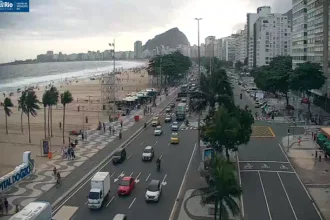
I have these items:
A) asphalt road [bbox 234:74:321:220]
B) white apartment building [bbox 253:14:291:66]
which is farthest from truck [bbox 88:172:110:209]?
white apartment building [bbox 253:14:291:66]

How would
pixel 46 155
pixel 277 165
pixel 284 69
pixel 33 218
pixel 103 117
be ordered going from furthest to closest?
pixel 284 69
pixel 103 117
pixel 46 155
pixel 277 165
pixel 33 218

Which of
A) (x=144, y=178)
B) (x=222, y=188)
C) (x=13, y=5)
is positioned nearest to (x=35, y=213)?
(x=222, y=188)

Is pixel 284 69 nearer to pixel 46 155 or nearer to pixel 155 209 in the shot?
pixel 46 155

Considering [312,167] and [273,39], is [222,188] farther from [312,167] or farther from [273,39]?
[273,39]

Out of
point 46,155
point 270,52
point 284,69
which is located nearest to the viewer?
point 46,155

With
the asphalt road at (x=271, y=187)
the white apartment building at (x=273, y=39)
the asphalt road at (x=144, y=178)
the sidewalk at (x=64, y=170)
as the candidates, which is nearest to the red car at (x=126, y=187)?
the asphalt road at (x=144, y=178)

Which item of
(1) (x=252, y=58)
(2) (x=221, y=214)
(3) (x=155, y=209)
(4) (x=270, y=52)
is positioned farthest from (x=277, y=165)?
(1) (x=252, y=58)
